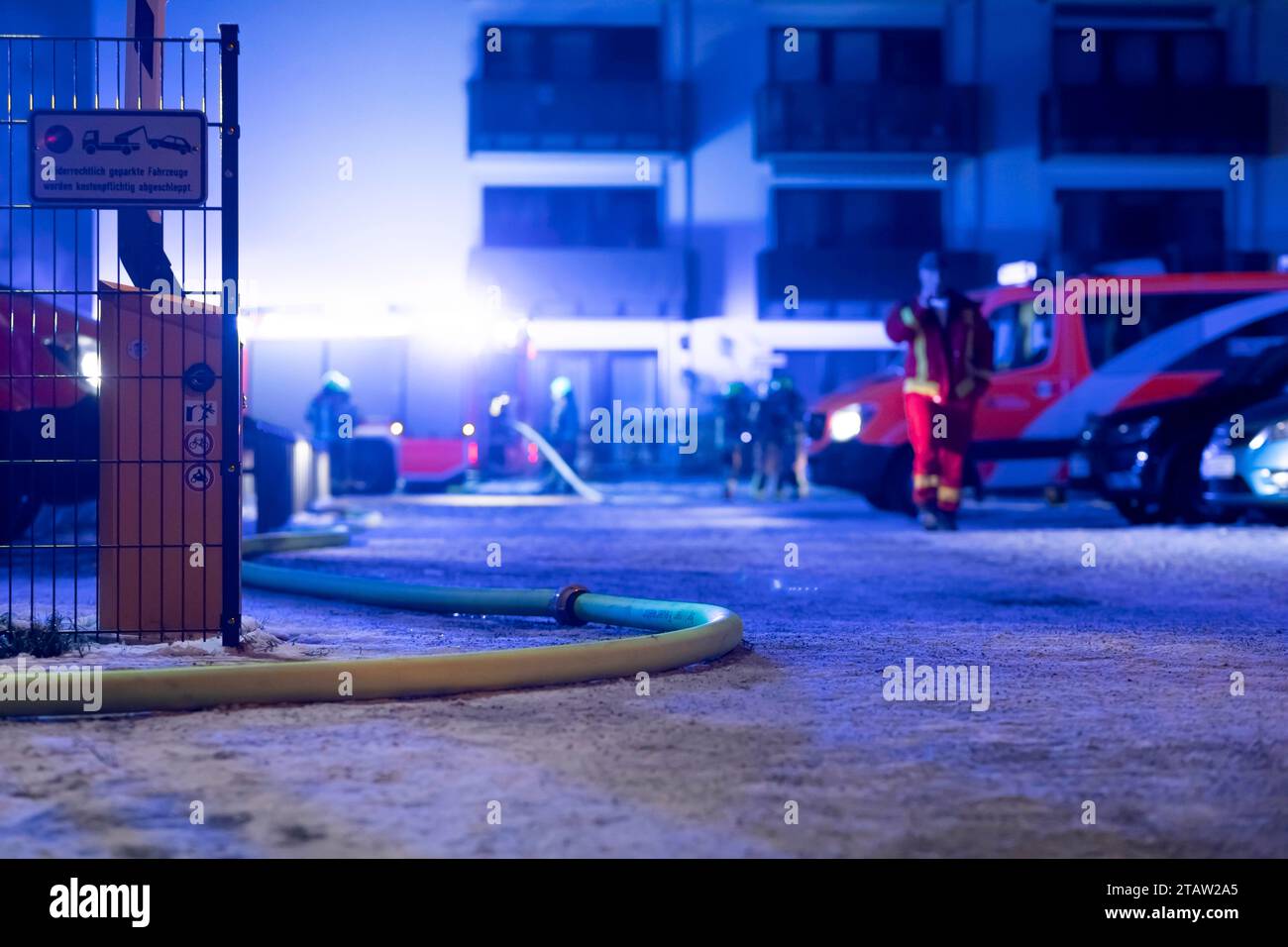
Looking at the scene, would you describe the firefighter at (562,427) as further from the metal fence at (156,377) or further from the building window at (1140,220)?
the metal fence at (156,377)

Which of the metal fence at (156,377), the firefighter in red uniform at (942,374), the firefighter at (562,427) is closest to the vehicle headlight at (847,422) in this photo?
the firefighter in red uniform at (942,374)

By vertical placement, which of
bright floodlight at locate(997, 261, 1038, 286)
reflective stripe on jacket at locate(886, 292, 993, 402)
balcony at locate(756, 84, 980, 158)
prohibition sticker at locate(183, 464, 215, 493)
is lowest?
prohibition sticker at locate(183, 464, 215, 493)

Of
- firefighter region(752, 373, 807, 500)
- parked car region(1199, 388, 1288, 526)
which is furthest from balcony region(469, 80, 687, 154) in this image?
parked car region(1199, 388, 1288, 526)

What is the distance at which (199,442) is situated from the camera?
610cm

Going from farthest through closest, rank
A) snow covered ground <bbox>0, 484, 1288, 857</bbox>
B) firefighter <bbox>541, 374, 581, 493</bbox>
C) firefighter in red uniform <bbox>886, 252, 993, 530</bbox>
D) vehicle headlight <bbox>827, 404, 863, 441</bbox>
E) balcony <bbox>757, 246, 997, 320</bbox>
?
balcony <bbox>757, 246, 997, 320</bbox> < firefighter <bbox>541, 374, 581, 493</bbox> < vehicle headlight <bbox>827, 404, 863, 441</bbox> < firefighter in red uniform <bbox>886, 252, 993, 530</bbox> < snow covered ground <bbox>0, 484, 1288, 857</bbox>

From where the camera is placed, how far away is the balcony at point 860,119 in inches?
1262

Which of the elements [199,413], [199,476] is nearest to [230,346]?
[199,413]

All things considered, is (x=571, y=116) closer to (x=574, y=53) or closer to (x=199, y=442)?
(x=574, y=53)

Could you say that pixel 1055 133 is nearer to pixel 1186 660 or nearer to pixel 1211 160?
pixel 1211 160

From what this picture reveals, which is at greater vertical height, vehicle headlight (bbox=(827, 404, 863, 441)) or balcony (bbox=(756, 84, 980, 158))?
balcony (bbox=(756, 84, 980, 158))

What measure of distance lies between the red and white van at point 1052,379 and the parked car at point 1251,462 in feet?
8.76

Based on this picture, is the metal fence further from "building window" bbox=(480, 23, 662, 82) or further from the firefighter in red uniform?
"building window" bbox=(480, 23, 662, 82)

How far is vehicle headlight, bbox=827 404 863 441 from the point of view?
15.5 m

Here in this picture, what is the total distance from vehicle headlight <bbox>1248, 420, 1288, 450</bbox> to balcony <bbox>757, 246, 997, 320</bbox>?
20.2 m
